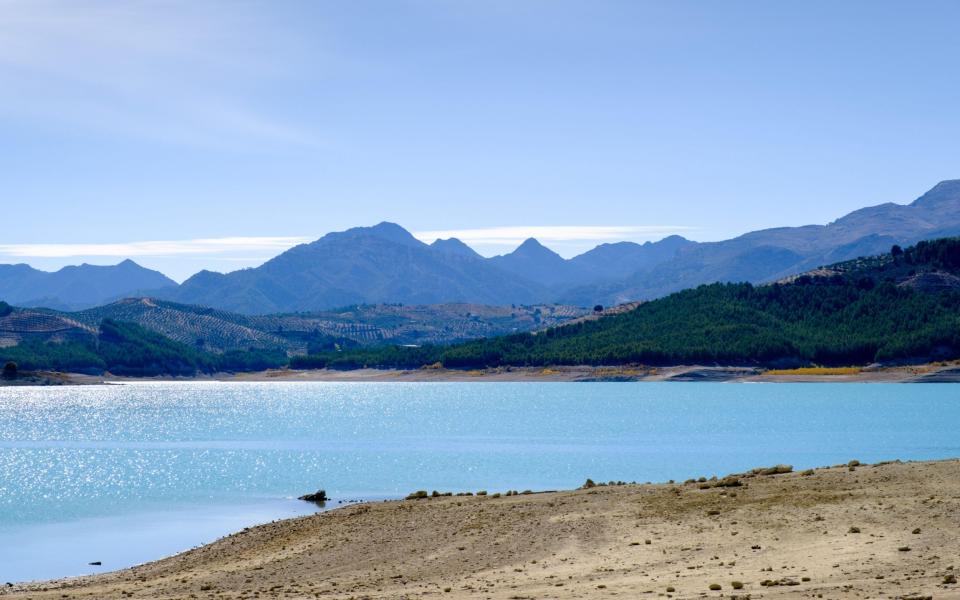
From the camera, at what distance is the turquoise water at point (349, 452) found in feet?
181

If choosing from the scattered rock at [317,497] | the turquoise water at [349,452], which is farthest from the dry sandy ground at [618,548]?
the scattered rock at [317,497]

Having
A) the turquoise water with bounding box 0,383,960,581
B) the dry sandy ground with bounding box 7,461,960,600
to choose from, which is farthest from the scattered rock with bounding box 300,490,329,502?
the dry sandy ground with bounding box 7,461,960,600

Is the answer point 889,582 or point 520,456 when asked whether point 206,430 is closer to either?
point 520,456

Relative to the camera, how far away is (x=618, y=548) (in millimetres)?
33125

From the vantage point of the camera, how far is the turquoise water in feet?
181

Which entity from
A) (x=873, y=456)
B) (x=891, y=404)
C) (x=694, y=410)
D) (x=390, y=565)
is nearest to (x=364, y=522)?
(x=390, y=565)

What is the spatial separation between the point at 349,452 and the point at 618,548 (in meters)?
62.0

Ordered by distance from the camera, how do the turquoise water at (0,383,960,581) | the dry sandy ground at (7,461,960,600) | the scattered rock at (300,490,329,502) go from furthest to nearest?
the scattered rock at (300,490,329,502)
the turquoise water at (0,383,960,581)
the dry sandy ground at (7,461,960,600)

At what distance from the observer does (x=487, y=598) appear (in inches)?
1041

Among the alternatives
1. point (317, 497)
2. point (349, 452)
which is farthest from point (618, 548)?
point (349, 452)

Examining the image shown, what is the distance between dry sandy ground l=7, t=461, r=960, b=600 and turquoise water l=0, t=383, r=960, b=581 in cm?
919

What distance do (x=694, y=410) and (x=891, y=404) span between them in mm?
26508

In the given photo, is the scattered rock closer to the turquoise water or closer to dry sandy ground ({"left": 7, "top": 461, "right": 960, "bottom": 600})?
the turquoise water

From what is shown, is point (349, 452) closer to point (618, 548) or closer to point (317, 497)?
point (317, 497)
